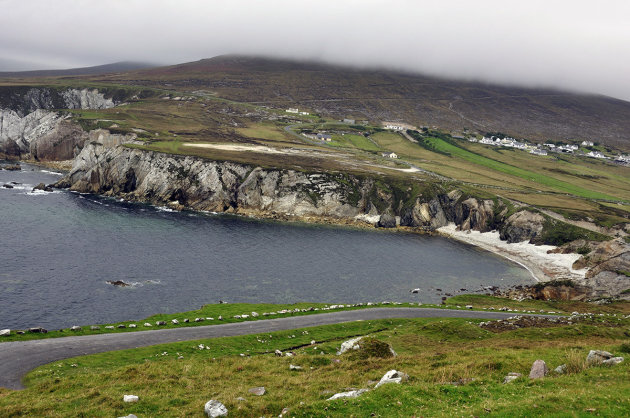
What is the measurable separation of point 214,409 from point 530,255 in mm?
119022

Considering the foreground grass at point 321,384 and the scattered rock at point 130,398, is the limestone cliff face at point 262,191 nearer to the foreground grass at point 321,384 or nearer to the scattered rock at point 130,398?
the foreground grass at point 321,384

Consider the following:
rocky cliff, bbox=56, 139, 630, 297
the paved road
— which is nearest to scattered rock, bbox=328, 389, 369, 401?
the paved road

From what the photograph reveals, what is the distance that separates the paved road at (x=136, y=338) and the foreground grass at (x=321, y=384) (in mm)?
2406

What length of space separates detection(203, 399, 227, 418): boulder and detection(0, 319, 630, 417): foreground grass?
506 mm

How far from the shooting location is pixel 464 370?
93.8 ft

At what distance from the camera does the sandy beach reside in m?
105

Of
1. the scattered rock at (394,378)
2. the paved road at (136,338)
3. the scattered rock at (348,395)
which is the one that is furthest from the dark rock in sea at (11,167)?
the scattered rock at (394,378)

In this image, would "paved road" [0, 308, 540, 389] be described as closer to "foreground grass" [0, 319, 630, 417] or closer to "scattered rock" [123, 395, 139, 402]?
"foreground grass" [0, 319, 630, 417]

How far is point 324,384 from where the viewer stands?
2777cm

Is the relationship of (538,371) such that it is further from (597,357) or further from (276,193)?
(276,193)

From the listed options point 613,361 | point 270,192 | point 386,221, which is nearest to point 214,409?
point 613,361

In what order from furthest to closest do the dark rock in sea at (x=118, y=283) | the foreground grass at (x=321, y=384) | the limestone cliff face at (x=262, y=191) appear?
1. the limestone cliff face at (x=262, y=191)
2. the dark rock in sea at (x=118, y=283)
3. the foreground grass at (x=321, y=384)

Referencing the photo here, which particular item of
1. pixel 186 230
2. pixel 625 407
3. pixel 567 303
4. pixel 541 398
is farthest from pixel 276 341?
pixel 186 230

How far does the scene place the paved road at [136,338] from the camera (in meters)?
37.0
